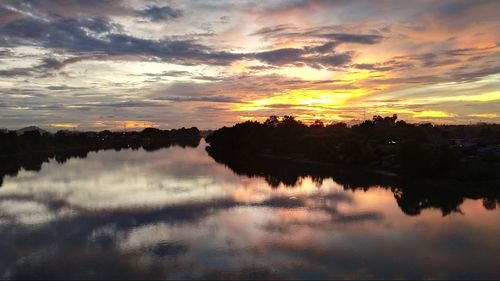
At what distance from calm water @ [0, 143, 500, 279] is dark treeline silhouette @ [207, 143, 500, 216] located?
2.98 feet

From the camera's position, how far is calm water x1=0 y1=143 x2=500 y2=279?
47.1ft

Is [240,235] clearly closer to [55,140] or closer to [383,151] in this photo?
[383,151]

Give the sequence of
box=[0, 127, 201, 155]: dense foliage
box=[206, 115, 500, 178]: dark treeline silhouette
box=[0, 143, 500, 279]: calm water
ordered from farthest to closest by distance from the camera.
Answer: box=[0, 127, 201, 155]: dense foliage
box=[206, 115, 500, 178]: dark treeline silhouette
box=[0, 143, 500, 279]: calm water

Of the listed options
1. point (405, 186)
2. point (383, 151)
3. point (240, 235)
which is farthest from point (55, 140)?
point (240, 235)

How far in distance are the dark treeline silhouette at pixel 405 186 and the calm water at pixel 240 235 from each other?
0.91 m

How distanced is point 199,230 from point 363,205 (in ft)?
36.6

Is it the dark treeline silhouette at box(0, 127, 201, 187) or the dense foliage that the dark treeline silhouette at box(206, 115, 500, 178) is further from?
the dense foliage

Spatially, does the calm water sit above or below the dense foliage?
below

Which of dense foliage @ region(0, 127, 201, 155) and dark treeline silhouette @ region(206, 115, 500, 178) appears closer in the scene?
dark treeline silhouette @ region(206, 115, 500, 178)

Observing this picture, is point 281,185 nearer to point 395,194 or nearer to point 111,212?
point 395,194

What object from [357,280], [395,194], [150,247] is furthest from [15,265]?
[395,194]

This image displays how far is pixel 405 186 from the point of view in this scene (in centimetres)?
3331

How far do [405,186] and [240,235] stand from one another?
19.0 m

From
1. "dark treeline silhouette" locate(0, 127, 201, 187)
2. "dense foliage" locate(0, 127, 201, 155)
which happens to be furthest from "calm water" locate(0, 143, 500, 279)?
"dense foliage" locate(0, 127, 201, 155)
